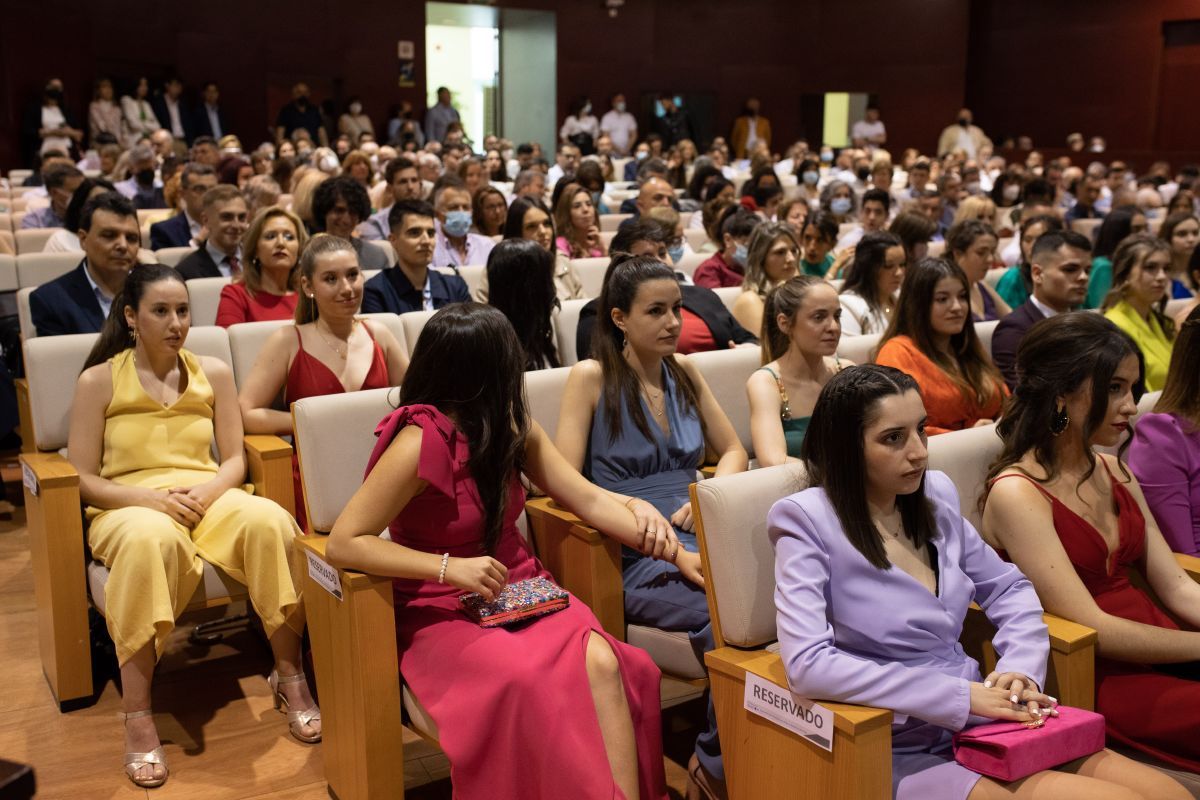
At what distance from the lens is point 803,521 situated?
6.76 ft

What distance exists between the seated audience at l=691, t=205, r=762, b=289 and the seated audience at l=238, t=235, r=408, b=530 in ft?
7.86

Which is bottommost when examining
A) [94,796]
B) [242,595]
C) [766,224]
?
[94,796]

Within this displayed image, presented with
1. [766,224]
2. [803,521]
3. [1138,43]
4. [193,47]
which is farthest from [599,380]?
[1138,43]

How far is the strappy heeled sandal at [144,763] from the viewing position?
2.70 m

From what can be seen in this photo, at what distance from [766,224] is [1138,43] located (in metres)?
16.6

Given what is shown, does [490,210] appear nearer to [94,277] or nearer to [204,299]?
[204,299]

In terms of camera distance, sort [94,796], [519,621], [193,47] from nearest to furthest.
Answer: [519,621] → [94,796] → [193,47]

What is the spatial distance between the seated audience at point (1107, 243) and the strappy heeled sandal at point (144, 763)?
4.82 meters

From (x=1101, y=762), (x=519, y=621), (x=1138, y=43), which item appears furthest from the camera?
(x=1138, y=43)

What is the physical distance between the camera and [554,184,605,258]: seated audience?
241 inches

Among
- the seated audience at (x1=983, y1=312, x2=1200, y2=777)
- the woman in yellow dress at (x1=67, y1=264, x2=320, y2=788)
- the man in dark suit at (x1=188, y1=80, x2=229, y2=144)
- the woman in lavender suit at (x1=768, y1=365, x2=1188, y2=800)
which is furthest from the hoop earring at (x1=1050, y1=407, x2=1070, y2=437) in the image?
the man in dark suit at (x1=188, y1=80, x2=229, y2=144)

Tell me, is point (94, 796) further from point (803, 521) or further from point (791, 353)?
point (791, 353)

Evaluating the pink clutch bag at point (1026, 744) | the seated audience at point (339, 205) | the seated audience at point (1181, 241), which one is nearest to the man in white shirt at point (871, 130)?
the seated audience at point (1181, 241)

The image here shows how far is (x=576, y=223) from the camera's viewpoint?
617 centimetres
